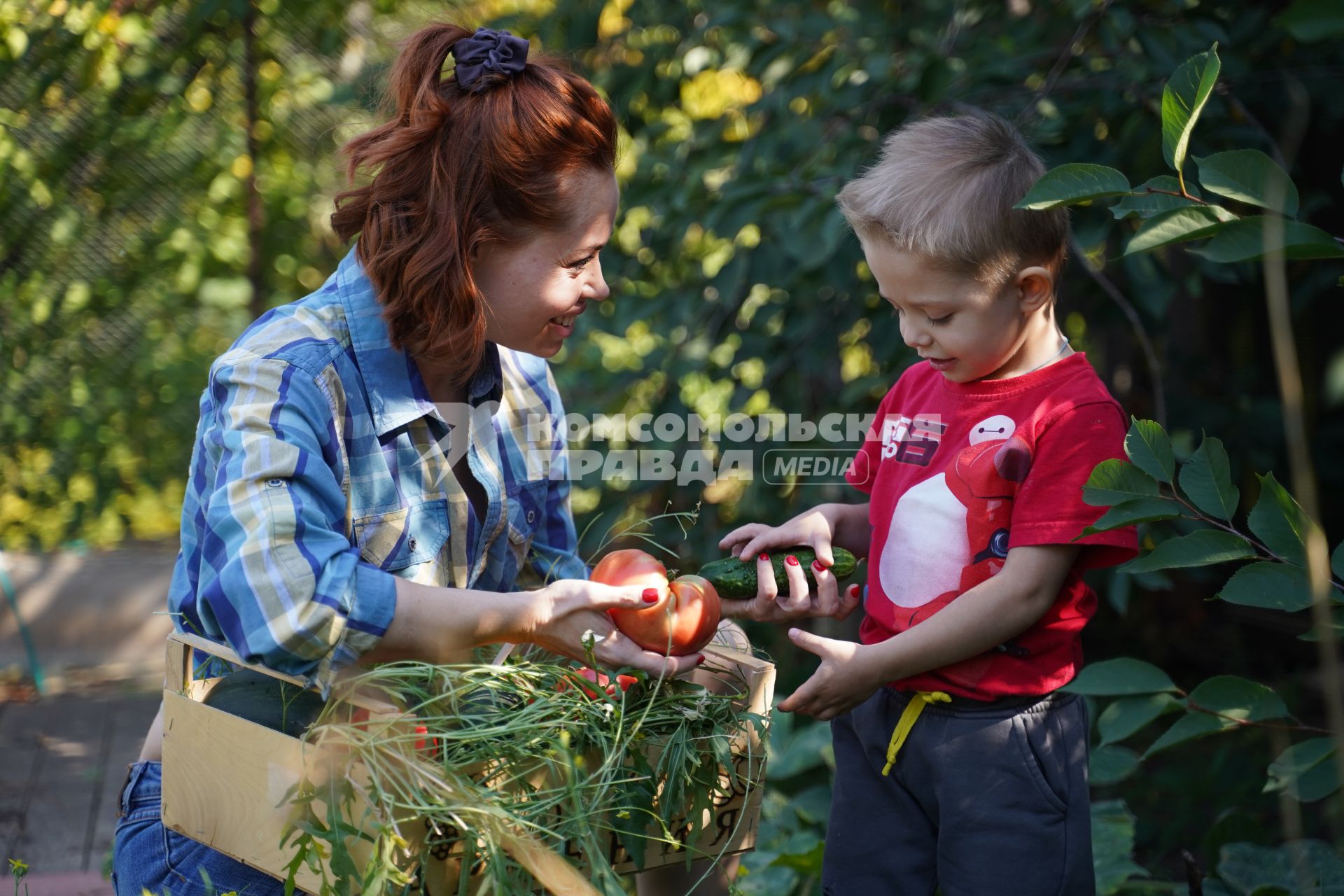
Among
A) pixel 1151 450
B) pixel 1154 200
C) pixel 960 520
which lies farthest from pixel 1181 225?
pixel 960 520

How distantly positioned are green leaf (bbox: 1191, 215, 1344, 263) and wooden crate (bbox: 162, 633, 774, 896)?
873 mm

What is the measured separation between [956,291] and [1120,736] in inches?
31.3

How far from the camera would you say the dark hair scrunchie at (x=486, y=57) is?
6.63ft

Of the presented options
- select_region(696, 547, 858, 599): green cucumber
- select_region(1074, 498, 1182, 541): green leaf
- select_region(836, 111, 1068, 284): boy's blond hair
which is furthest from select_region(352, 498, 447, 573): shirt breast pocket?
select_region(1074, 498, 1182, 541): green leaf

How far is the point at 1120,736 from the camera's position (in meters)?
2.01

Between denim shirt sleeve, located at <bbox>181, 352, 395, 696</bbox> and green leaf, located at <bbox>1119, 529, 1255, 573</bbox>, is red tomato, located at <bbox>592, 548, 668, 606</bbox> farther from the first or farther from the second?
green leaf, located at <bbox>1119, 529, 1255, 573</bbox>

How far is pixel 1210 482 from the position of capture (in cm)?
175

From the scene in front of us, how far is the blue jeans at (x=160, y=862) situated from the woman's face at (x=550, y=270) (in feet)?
3.08

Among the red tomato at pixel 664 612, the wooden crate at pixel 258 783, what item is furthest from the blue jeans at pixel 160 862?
the red tomato at pixel 664 612

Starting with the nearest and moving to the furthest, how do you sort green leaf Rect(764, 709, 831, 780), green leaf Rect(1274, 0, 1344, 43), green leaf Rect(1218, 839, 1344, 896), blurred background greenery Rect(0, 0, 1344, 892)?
green leaf Rect(1274, 0, 1344, 43), green leaf Rect(1218, 839, 1344, 896), blurred background greenery Rect(0, 0, 1344, 892), green leaf Rect(764, 709, 831, 780)

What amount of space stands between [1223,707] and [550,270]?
1270mm

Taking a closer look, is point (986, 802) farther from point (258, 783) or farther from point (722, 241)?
point (722, 241)

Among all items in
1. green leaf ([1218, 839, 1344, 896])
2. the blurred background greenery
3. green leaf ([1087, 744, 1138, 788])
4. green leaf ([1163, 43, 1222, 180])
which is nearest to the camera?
green leaf ([1163, 43, 1222, 180])

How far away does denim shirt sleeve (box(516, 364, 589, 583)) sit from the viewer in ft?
7.97
